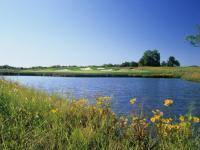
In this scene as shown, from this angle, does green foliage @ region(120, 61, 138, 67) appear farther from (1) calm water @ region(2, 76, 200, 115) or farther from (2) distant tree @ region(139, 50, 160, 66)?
(1) calm water @ region(2, 76, 200, 115)

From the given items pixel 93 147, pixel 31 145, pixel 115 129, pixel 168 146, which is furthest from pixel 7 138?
pixel 168 146

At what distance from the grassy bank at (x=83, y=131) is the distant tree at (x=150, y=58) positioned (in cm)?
9321

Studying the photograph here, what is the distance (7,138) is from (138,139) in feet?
6.11

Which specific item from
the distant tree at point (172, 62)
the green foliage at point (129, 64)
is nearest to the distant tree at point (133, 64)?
the green foliage at point (129, 64)

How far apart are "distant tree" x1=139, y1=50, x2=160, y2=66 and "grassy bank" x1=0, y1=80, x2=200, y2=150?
306 feet

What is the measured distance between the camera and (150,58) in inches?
3861

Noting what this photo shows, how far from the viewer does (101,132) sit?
4398mm

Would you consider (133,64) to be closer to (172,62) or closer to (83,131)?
(172,62)

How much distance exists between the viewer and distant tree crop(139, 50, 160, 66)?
97312 mm

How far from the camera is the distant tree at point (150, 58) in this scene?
319ft

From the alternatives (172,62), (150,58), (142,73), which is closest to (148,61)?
(150,58)

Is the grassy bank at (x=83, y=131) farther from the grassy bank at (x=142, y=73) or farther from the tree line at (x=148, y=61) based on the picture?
the tree line at (x=148, y=61)

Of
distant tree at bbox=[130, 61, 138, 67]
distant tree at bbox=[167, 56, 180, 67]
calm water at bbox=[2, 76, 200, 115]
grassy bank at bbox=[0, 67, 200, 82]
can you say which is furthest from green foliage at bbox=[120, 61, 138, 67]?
calm water at bbox=[2, 76, 200, 115]

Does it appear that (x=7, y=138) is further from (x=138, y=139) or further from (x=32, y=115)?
(x=138, y=139)
